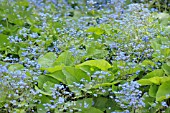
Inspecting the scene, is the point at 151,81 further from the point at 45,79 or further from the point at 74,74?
the point at 45,79

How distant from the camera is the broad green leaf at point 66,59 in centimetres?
334

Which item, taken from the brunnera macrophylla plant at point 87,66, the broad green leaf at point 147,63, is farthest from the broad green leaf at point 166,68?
the broad green leaf at point 147,63

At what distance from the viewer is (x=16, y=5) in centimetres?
520

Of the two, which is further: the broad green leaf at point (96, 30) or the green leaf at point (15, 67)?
the broad green leaf at point (96, 30)

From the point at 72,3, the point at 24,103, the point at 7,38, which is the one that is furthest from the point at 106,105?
the point at 72,3

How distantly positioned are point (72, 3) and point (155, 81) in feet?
10.1

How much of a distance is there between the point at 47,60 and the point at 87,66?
429mm

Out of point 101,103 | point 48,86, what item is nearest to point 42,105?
point 48,86

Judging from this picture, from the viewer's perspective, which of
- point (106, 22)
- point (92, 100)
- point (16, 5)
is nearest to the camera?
point (92, 100)

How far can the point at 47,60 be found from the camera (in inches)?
134

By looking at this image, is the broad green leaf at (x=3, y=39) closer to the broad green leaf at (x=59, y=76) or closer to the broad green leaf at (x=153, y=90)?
the broad green leaf at (x=59, y=76)

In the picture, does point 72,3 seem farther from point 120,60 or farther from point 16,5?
point 120,60

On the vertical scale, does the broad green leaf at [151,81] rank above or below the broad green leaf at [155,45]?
below

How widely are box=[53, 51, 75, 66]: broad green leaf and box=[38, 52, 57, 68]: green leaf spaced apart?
3.1 inches
